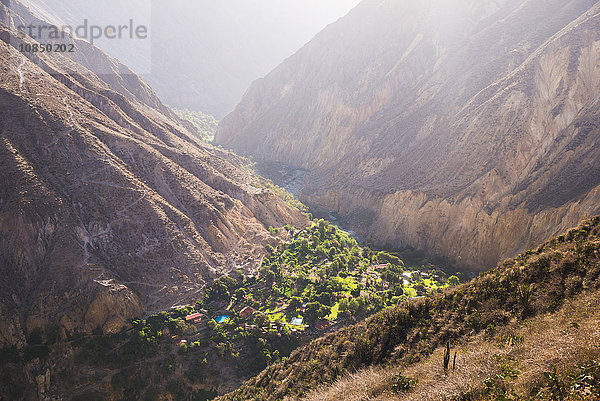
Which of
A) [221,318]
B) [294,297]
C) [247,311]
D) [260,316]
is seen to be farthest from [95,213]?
[294,297]

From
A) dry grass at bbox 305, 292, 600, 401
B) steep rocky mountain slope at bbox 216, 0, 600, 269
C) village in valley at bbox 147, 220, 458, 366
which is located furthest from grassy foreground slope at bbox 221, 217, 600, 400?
steep rocky mountain slope at bbox 216, 0, 600, 269

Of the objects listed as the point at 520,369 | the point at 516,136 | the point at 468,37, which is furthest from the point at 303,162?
the point at 520,369

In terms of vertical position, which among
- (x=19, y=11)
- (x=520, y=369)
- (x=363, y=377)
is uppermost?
(x=19, y=11)

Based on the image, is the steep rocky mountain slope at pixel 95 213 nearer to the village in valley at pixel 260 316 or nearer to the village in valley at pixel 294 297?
the village in valley at pixel 260 316

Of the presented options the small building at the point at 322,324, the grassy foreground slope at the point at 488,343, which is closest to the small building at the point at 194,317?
the grassy foreground slope at the point at 488,343

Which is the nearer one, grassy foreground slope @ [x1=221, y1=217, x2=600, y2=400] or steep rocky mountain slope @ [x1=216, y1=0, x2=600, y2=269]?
grassy foreground slope @ [x1=221, y1=217, x2=600, y2=400]

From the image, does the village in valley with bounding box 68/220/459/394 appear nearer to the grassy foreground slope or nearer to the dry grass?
the grassy foreground slope

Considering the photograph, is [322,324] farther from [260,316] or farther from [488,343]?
[488,343]

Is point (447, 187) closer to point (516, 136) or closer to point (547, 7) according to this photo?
point (516, 136)
